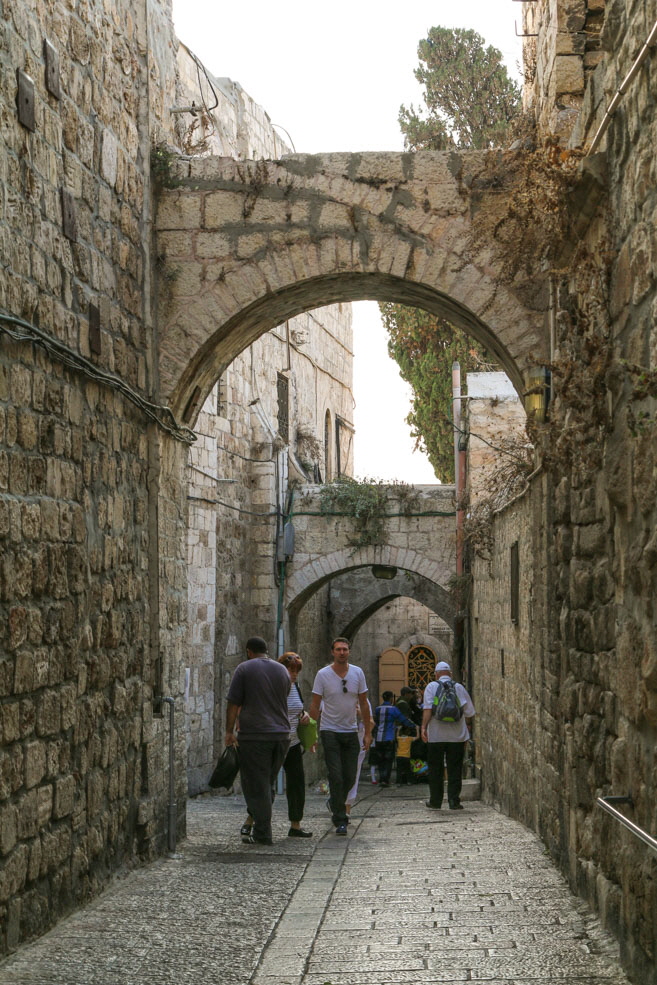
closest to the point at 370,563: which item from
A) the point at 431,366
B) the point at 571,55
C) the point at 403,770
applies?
the point at 403,770

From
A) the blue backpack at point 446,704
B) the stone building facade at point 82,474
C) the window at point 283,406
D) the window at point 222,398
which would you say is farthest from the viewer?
the window at point 283,406

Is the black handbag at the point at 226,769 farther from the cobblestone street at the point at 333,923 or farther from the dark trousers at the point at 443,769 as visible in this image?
the dark trousers at the point at 443,769

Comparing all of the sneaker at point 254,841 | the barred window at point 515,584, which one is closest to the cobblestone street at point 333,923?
the sneaker at point 254,841

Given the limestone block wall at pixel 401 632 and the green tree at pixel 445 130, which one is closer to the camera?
the green tree at pixel 445 130

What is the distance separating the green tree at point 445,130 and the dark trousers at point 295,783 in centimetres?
1346

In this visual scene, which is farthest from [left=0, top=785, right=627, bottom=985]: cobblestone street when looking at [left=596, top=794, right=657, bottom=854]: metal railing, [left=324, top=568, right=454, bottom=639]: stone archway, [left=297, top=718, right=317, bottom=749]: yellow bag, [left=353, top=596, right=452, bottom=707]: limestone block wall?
[left=353, top=596, right=452, bottom=707]: limestone block wall

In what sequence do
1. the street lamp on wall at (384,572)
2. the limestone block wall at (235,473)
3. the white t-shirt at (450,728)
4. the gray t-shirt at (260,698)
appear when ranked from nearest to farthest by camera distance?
the gray t-shirt at (260,698) < the white t-shirt at (450,728) < the limestone block wall at (235,473) < the street lamp on wall at (384,572)

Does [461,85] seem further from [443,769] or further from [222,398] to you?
[443,769]

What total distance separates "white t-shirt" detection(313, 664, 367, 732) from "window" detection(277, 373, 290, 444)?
35.4 feet

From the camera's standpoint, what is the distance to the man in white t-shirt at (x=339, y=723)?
27.2ft

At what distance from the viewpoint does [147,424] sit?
7355 mm

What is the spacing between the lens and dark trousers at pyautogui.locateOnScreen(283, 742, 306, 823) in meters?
8.02

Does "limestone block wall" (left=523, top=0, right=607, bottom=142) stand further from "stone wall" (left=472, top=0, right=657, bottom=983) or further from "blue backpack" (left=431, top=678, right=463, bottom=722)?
"blue backpack" (left=431, top=678, right=463, bottom=722)

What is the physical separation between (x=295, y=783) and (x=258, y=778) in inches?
23.5
